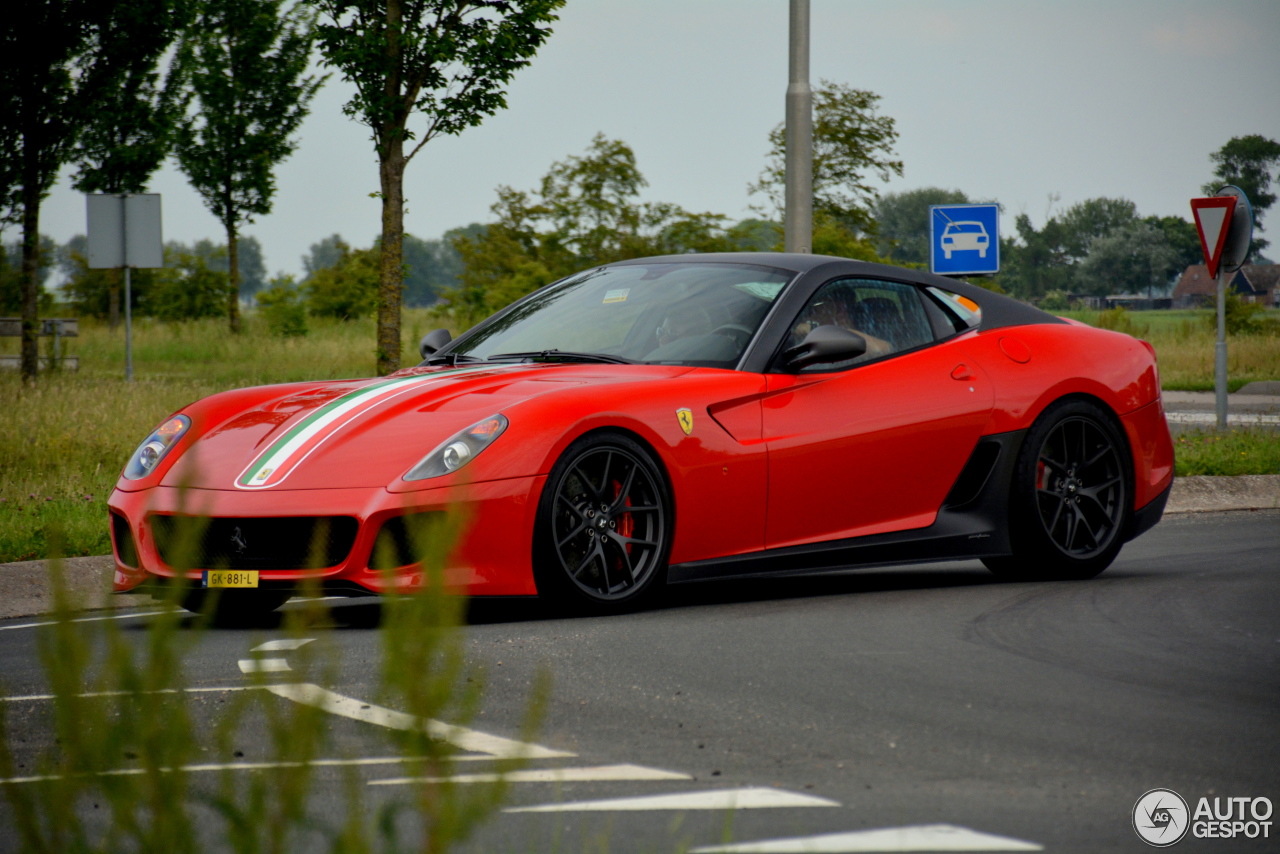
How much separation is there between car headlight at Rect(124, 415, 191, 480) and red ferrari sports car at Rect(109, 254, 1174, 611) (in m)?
0.02

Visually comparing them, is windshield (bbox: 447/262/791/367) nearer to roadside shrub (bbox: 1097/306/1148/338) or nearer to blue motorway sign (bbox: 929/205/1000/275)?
blue motorway sign (bbox: 929/205/1000/275)

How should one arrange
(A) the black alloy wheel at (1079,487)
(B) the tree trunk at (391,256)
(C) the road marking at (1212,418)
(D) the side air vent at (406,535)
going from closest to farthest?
(D) the side air vent at (406,535) → (A) the black alloy wheel at (1079,487) → (B) the tree trunk at (391,256) → (C) the road marking at (1212,418)

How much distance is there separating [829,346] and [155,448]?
2.64 meters

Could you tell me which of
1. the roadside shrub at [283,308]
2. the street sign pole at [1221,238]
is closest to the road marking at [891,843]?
the street sign pole at [1221,238]

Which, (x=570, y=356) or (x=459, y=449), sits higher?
(x=570, y=356)

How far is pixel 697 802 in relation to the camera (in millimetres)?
3514

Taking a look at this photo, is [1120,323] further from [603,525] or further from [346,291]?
[603,525]

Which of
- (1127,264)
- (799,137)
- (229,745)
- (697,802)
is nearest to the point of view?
(229,745)

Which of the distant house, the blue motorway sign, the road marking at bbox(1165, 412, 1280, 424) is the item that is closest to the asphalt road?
the blue motorway sign

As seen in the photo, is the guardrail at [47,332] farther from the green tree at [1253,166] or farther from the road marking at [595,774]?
the green tree at [1253,166]

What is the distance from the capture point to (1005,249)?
10656 cm

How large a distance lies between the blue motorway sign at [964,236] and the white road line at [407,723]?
10.4 metres

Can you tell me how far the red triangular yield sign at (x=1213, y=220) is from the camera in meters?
14.2

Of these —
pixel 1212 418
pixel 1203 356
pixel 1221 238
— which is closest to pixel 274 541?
pixel 1221 238
